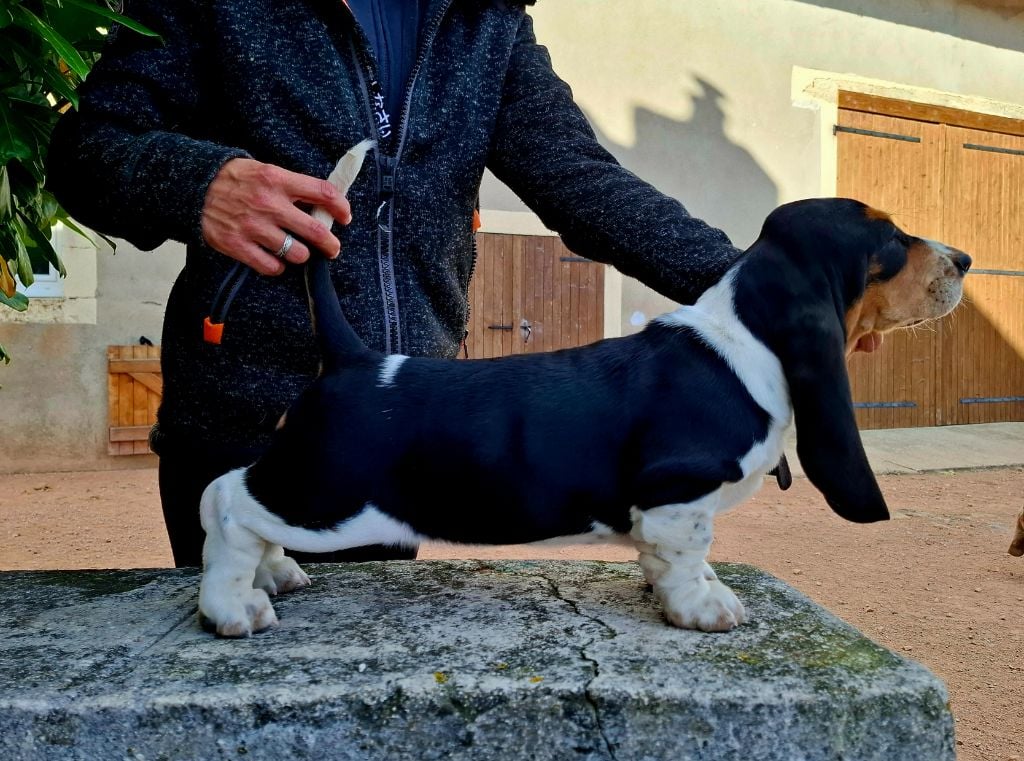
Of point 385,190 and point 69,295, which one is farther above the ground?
point 69,295

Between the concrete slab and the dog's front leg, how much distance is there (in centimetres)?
620

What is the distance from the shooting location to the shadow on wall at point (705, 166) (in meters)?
8.30

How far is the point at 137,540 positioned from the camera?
5.22 meters

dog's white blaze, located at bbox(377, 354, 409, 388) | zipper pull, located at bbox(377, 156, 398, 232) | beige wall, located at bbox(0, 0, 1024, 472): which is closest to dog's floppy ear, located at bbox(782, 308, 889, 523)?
dog's white blaze, located at bbox(377, 354, 409, 388)

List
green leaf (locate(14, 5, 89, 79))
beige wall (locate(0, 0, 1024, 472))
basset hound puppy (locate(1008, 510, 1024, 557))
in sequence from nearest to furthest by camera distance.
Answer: green leaf (locate(14, 5, 89, 79)), basset hound puppy (locate(1008, 510, 1024, 557)), beige wall (locate(0, 0, 1024, 472))

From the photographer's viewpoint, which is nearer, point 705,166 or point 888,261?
point 888,261

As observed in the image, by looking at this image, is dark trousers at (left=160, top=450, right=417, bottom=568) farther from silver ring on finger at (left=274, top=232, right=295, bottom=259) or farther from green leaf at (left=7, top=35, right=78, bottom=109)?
green leaf at (left=7, top=35, right=78, bottom=109)

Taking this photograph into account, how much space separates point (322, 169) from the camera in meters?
1.86

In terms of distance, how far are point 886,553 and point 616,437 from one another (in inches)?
172

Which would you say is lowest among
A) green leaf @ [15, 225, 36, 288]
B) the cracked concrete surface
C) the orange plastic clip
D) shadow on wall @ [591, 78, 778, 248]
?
the cracked concrete surface

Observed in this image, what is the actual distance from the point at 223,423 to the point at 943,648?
3160 millimetres

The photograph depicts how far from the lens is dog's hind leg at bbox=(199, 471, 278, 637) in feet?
4.81

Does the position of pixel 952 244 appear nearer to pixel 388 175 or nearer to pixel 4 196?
pixel 388 175

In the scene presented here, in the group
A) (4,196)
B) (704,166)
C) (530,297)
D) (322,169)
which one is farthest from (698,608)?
(704,166)
